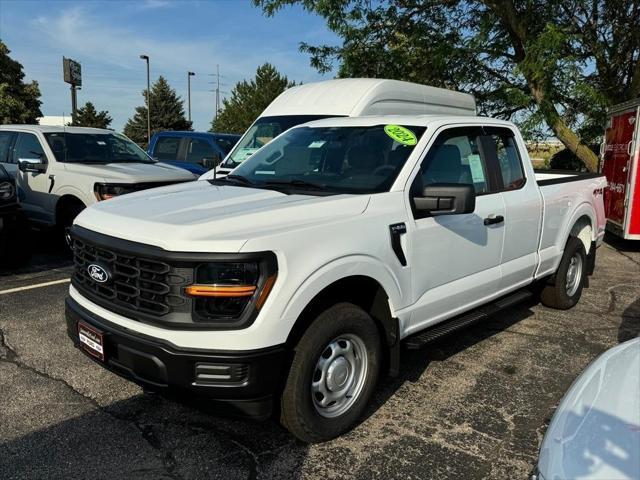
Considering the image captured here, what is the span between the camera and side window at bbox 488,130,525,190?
456cm

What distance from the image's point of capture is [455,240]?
3783 millimetres

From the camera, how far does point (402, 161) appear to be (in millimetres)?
3654

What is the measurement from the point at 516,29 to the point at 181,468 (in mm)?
11629

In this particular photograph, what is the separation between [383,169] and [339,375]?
1371mm

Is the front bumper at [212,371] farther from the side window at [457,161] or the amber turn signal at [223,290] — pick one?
the side window at [457,161]

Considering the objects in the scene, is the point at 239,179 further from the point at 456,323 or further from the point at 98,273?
the point at 456,323

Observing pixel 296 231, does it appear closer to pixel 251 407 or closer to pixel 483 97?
pixel 251 407

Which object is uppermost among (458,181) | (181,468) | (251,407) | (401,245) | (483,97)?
(483,97)

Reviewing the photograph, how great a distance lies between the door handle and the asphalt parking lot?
3.69ft

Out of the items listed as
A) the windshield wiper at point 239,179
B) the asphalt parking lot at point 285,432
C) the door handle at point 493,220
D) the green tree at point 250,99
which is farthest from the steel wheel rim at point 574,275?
the green tree at point 250,99

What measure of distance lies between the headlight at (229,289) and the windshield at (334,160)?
1.02m

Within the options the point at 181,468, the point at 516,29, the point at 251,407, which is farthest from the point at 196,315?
the point at 516,29

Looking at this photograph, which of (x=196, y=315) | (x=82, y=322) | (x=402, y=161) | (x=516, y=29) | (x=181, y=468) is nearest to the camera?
(x=196, y=315)

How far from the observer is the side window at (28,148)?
8316mm
